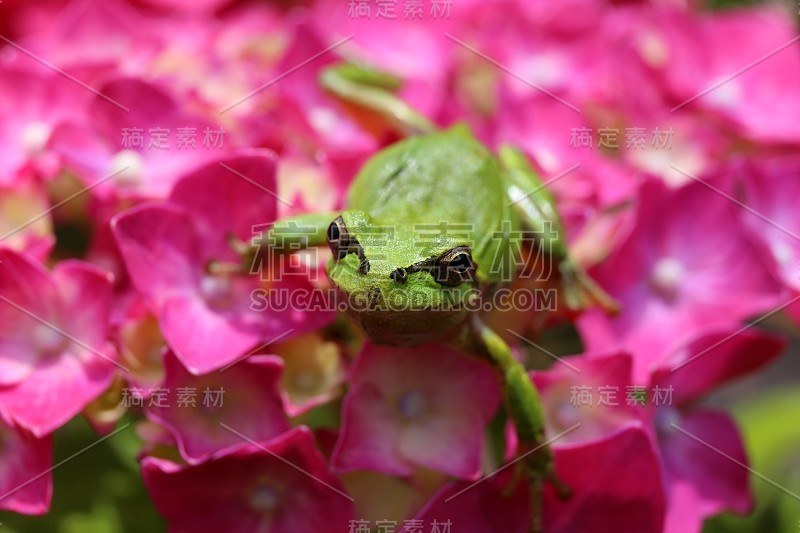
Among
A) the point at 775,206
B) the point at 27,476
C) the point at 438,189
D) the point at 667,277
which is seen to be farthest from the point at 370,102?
the point at 27,476

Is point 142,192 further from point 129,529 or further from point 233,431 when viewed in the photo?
point 129,529

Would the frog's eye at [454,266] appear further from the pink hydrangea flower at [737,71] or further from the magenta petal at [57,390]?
the pink hydrangea flower at [737,71]

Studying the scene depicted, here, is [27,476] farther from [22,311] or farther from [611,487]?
[611,487]

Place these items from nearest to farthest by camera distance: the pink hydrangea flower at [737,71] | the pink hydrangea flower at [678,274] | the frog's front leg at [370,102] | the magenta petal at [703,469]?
1. the magenta petal at [703,469]
2. the pink hydrangea flower at [678,274]
3. the frog's front leg at [370,102]
4. the pink hydrangea flower at [737,71]

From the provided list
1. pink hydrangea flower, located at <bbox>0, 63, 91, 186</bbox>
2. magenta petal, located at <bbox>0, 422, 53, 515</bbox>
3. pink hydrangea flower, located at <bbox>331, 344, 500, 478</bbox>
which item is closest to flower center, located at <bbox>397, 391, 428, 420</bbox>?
pink hydrangea flower, located at <bbox>331, 344, 500, 478</bbox>

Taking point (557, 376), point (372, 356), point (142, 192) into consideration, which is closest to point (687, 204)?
point (557, 376)

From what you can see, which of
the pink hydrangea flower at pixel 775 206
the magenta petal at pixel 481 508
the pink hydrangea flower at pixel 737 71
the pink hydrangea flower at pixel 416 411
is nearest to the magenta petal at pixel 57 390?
the pink hydrangea flower at pixel 416 411
